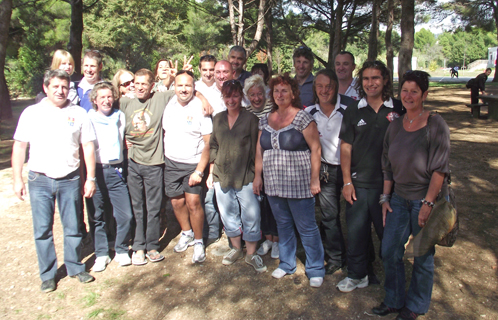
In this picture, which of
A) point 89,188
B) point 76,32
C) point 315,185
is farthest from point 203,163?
point 76,32

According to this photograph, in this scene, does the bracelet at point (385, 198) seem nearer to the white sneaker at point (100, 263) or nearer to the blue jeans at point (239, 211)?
the blue jeans at point (239, 211)

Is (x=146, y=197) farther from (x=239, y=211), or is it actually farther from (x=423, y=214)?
(x=423, y=214)

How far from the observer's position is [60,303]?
11.5ft

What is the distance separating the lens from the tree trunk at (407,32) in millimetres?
8875

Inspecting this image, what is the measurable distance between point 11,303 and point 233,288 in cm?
203

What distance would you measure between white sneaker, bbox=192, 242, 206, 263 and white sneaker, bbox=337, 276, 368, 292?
1.50 metres

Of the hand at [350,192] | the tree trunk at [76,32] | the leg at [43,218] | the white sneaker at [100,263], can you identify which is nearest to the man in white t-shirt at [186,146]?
A: the white sneaker at [100,263]

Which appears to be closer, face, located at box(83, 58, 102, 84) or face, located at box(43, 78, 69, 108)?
face, located at box(43, 78, 69, 108)

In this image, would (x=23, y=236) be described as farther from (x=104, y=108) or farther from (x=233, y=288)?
(x=233, y=288)

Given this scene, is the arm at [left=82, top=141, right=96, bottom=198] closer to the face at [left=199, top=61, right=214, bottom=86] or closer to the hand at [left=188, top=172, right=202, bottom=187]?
the hand at [left=188, top=172, right=202, bottom=187]

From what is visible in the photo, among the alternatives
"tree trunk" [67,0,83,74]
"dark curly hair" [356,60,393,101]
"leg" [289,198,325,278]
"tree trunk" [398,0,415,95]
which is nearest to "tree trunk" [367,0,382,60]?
"tree trunk" [398,0,415,95]

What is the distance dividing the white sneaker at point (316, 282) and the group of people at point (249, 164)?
0.5 inches

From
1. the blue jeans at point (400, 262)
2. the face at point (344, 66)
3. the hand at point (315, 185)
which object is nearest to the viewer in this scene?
the blue jeans at point (400, 262)

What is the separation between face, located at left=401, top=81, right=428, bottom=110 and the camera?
109 inches
